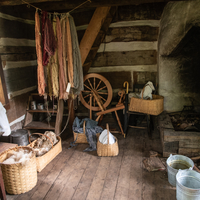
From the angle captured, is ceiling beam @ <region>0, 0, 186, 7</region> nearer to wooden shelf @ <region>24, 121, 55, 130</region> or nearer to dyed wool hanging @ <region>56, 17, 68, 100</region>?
dyed wool hanging @ <region>56, 17, 68, 100</region>

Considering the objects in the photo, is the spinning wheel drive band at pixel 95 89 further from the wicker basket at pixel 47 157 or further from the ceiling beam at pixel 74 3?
the ceiling beam at pixel 74 3

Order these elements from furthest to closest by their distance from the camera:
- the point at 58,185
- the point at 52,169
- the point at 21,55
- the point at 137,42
Answer: the point at 137,42 → the point at 21,55 → the point at 52,169 → the point at 58,185

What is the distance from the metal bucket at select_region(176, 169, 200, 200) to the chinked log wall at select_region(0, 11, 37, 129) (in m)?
2.71

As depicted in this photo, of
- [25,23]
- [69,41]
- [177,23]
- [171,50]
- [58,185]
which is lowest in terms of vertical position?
[58,185]

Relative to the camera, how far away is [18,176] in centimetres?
220

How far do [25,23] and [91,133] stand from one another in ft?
7.93

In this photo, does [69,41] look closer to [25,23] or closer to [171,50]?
[25,23]

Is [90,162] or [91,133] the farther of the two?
[91,133]

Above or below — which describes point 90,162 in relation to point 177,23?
below

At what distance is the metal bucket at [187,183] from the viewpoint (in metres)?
1.88

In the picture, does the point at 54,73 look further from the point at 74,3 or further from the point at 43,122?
the point at 74,3

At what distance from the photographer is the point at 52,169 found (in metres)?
2.75

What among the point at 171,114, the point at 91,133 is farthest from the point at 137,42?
the point at 91,133

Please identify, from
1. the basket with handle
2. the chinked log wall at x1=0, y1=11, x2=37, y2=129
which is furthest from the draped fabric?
the basket with handle
